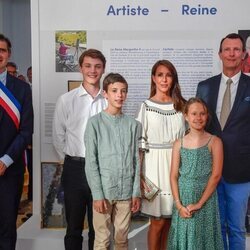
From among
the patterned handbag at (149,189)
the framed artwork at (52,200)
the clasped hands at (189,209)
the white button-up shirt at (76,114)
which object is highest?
the white button-up shirt at (76,114)

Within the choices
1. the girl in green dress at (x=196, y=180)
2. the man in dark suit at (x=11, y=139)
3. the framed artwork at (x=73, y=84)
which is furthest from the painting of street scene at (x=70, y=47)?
the girl in green dress at (x=196, y=180)

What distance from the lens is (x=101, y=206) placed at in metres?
2.49

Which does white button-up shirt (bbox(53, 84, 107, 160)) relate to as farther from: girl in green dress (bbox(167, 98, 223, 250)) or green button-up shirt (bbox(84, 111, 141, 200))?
girl in green dress (bbox(167, 98, 223, 250))

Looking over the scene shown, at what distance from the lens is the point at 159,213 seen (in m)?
2.67

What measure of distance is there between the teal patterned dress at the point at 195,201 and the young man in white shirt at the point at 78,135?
0.64 meters

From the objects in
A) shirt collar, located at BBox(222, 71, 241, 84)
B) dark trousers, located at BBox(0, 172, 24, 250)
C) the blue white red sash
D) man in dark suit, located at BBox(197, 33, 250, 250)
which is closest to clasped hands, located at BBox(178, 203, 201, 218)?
Answer: man in dark suit, located at BBox(197, 33, 250, 250)

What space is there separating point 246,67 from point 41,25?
1.71 m

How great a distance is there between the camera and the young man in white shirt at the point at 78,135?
2.79 metres

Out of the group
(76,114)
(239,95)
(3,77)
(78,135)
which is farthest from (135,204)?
(3,77)

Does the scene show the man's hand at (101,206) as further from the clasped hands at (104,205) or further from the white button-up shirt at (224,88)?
the white button-up shirt at (224,88)

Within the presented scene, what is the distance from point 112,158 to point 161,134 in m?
0.36

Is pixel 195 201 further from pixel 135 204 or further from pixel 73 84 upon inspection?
pixel 73 84

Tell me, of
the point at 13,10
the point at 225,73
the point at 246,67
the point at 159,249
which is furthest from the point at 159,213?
the point at 13,10

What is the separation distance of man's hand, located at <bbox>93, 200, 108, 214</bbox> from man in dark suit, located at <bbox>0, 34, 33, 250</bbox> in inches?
22.9
